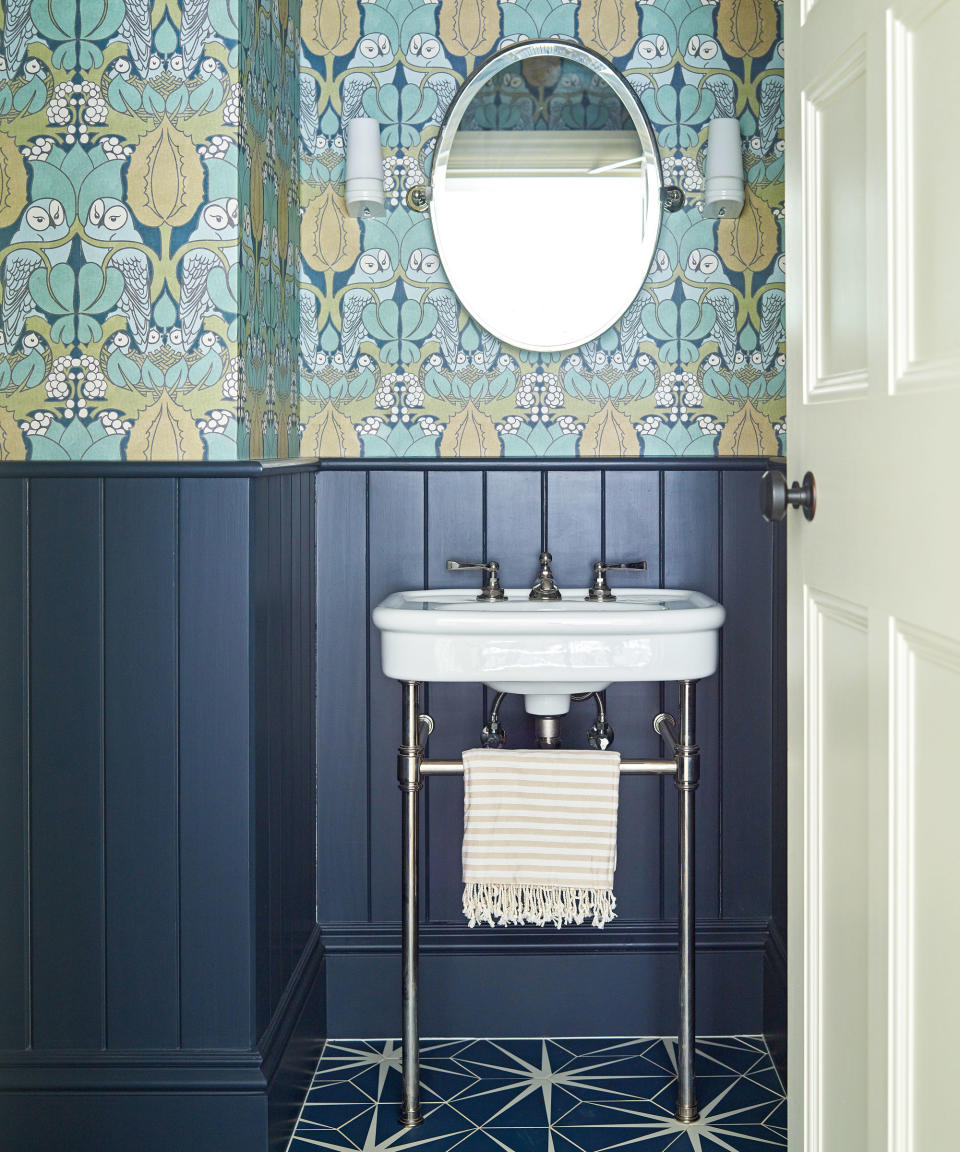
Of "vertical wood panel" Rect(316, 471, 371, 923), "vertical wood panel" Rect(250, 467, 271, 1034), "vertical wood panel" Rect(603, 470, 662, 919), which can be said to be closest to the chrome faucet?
"vertical wood panel" Rect(603, 470, 662, 919)

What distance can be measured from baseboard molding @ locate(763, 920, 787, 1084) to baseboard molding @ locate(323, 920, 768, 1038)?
2 cm

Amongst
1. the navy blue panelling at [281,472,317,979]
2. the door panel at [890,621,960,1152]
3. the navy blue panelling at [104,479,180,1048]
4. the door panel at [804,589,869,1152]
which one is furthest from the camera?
the navy blue panelling at [281,472,317,979]

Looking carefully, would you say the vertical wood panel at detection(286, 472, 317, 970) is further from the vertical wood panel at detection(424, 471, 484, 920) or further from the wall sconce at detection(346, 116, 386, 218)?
the wall sconce at detection(346, 116, 386, 218)

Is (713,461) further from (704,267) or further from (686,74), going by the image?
(686,74)

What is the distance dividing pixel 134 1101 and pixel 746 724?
1.33m

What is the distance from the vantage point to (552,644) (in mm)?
1849

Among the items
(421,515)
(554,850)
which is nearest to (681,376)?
(421,515)

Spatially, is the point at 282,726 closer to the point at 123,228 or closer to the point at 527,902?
the point at 527,902

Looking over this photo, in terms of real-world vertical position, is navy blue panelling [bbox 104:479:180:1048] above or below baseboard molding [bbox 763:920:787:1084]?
above

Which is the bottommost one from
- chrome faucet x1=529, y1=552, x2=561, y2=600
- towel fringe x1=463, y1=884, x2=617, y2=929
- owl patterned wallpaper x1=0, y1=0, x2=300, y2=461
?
towel fringe x1=463, y1=884, x2=617, y2=929

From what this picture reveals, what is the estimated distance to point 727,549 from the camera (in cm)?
234

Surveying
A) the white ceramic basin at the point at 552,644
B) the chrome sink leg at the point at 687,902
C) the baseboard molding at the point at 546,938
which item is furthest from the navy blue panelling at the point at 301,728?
the chrome sink leg at the point at 687,902

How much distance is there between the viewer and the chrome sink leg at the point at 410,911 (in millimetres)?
2002

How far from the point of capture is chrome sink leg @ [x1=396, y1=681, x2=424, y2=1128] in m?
2.00
